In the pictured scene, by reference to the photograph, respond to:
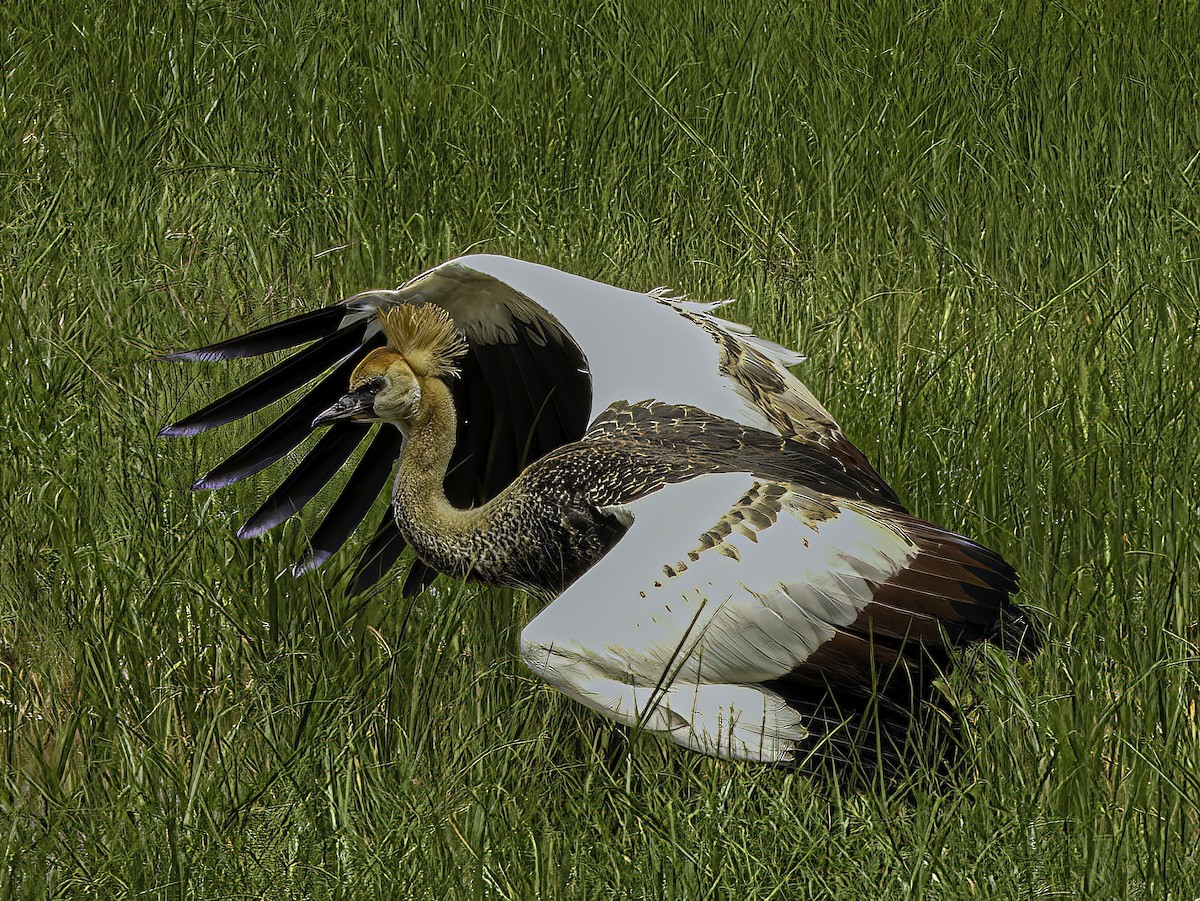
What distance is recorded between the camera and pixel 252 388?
3.08 meters

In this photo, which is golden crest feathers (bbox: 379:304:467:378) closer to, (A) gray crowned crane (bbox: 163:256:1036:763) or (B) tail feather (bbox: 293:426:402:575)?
(A) gray crowned crane (bbox: 163:256:1036:763)

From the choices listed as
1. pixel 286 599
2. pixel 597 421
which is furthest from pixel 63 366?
pixel 597 421

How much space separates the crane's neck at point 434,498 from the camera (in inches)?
113

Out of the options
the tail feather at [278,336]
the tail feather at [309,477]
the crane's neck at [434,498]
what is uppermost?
the tail feather at [278,336]

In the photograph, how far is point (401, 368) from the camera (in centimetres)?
298

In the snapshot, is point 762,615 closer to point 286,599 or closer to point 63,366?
point 286,599

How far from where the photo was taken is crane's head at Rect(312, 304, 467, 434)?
2.96 meters

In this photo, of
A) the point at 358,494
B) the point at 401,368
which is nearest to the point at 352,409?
the point at 401,368

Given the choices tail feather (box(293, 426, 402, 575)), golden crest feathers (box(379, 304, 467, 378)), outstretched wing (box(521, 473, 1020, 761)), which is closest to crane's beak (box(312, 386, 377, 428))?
golden crest feathers (box(379, 304, 467, 378))

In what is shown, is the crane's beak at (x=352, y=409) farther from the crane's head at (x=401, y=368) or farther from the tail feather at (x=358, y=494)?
the tail feather at (x=358, y=494)

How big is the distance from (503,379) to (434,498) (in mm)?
414

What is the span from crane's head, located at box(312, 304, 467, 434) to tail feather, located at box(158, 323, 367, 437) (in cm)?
17

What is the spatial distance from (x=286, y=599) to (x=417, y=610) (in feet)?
0.91

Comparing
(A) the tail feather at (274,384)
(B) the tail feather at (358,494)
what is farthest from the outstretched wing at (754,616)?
(A) the tail feather at (274,384)
